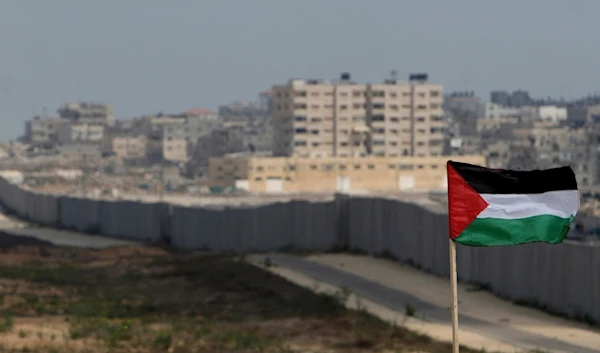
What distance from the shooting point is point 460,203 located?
582 inches

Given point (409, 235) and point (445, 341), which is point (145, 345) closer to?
point (445, 341)

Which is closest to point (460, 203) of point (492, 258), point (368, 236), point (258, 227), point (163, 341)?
point (163, 341)

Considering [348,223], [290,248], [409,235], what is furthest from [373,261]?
[290,248]

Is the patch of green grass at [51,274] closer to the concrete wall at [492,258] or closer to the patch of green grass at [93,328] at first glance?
the concrete wall at [492,258]

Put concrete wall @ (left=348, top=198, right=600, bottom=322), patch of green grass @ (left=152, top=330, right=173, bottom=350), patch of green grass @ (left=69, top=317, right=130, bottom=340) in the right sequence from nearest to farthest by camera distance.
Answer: patch of green grass @ (left=152, top=330, right=173, bottom=350)
patch of green grass @ (left=69, top=317, right=130, bottom=340)
concrete wall @ (left=348, top=198, right=600, bottom=322)

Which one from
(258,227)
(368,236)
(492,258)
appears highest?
(492,258)

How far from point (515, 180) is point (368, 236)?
24.5 m

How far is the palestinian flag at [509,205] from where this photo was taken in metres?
14.8

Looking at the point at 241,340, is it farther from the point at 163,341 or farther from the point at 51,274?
the point at 51,274

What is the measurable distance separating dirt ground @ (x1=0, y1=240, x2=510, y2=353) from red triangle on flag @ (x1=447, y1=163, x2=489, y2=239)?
504cm

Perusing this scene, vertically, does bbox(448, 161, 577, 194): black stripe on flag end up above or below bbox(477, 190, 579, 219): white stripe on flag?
above

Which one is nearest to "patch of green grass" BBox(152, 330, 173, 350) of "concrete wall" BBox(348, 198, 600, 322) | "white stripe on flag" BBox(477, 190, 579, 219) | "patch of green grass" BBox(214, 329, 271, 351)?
"patch of green grass" BBox(214, 329, 271, 351)

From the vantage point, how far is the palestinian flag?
48.4 feet

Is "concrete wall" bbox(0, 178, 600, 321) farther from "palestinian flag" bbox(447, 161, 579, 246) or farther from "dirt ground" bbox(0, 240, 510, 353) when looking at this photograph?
"palestinian flag" bbox(447, 161, 579, 246)
